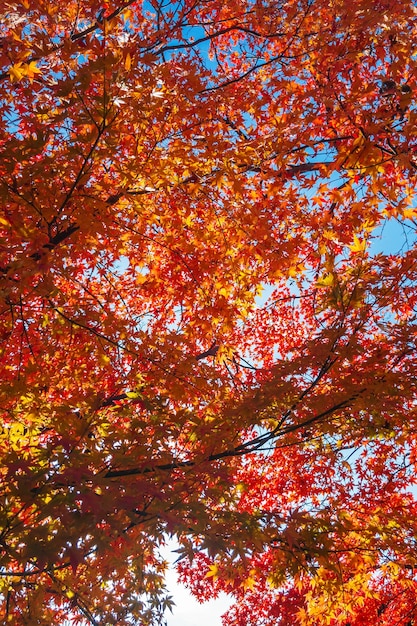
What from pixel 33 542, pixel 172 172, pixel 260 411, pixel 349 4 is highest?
pixel 349 4

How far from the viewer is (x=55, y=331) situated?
18.0ft

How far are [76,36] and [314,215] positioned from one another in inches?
165

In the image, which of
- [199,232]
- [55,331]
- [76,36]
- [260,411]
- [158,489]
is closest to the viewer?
[158,489]

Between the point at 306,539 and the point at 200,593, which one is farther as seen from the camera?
the point at 200,593

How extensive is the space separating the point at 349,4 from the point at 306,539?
581 cm

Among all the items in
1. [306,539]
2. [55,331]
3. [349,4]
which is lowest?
[306,539]

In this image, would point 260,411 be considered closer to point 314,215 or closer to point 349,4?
point 314,215

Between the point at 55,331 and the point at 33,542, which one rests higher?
the point at 55,331

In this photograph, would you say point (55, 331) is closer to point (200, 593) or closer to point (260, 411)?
point (260, 411)

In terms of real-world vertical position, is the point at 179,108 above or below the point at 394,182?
above

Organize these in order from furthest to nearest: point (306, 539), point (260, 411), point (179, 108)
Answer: point (179, 108) < point (260, 411) < point (306, 539)

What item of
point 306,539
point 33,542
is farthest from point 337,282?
point 33,542

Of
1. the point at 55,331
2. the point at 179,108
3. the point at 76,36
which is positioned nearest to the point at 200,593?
the point at 55,331

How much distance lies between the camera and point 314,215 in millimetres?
7535
